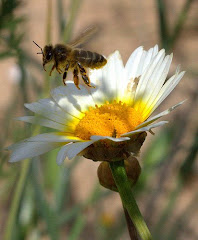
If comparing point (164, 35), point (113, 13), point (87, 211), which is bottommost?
point (87, 211)

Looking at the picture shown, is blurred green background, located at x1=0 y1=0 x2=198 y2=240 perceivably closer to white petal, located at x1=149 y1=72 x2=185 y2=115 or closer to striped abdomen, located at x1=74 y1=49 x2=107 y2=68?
striped abdomen, located at x1=74 y1=49 x2=107 y2=68

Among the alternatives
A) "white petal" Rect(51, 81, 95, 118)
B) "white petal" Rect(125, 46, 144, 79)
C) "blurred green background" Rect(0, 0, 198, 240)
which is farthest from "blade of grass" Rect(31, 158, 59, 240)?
"white petal" Rect(125, 46, 144, 79)

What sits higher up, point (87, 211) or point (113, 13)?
point (113, 13)

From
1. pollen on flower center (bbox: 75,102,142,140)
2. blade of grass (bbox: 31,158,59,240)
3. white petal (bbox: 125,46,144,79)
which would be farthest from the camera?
blade of grass (bbox: 31,158,59,240)

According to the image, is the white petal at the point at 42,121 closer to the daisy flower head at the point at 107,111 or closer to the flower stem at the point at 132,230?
the daisy flower head at the point at 107,111

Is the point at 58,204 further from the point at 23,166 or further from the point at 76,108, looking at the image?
the point at 76,108

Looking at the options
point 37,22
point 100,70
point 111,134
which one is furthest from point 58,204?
point 37,22

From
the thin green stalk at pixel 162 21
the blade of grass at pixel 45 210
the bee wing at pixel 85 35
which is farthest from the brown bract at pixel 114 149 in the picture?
the thin green stalk at pixel 162 21
